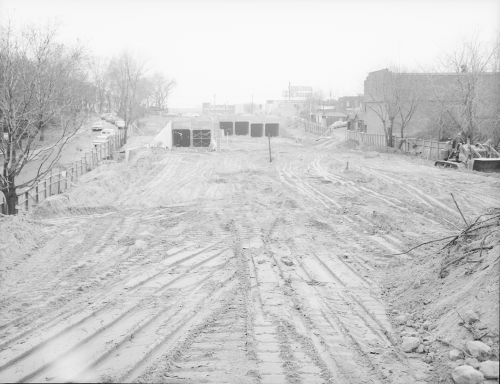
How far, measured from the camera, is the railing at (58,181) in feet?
54.4

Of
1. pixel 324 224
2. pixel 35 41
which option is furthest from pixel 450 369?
pixel 35 41

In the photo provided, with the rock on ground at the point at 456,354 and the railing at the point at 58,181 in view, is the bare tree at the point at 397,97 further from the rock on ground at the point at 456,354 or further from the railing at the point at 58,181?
the rock on ground at the point at 456,354

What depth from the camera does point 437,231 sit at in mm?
12812

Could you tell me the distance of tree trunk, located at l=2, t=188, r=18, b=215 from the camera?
46.3 ft

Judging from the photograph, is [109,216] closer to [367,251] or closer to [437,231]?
[367,251]

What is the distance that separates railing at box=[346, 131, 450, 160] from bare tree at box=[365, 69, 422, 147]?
→ 902 mm

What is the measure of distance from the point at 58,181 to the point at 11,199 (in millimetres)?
6016

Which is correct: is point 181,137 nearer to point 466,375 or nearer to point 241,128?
point 241,128

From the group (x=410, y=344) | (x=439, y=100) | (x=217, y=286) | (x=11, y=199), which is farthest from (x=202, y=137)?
(x=410, y=344)

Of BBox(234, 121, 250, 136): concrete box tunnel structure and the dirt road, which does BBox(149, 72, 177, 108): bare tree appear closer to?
BBox(234, 121, 250, 136): concrete box tunnel structure

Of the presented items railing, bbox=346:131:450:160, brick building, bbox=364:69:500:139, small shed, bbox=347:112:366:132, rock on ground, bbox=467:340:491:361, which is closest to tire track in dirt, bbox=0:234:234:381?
rock on ground, bbox=467:340:491:361

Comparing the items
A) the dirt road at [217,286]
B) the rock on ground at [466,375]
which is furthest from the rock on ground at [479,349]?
the dirt road at [217,286]

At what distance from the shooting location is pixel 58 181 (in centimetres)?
2016

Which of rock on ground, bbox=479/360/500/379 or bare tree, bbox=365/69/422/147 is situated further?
bare tree, bbox=365/69/422/147
